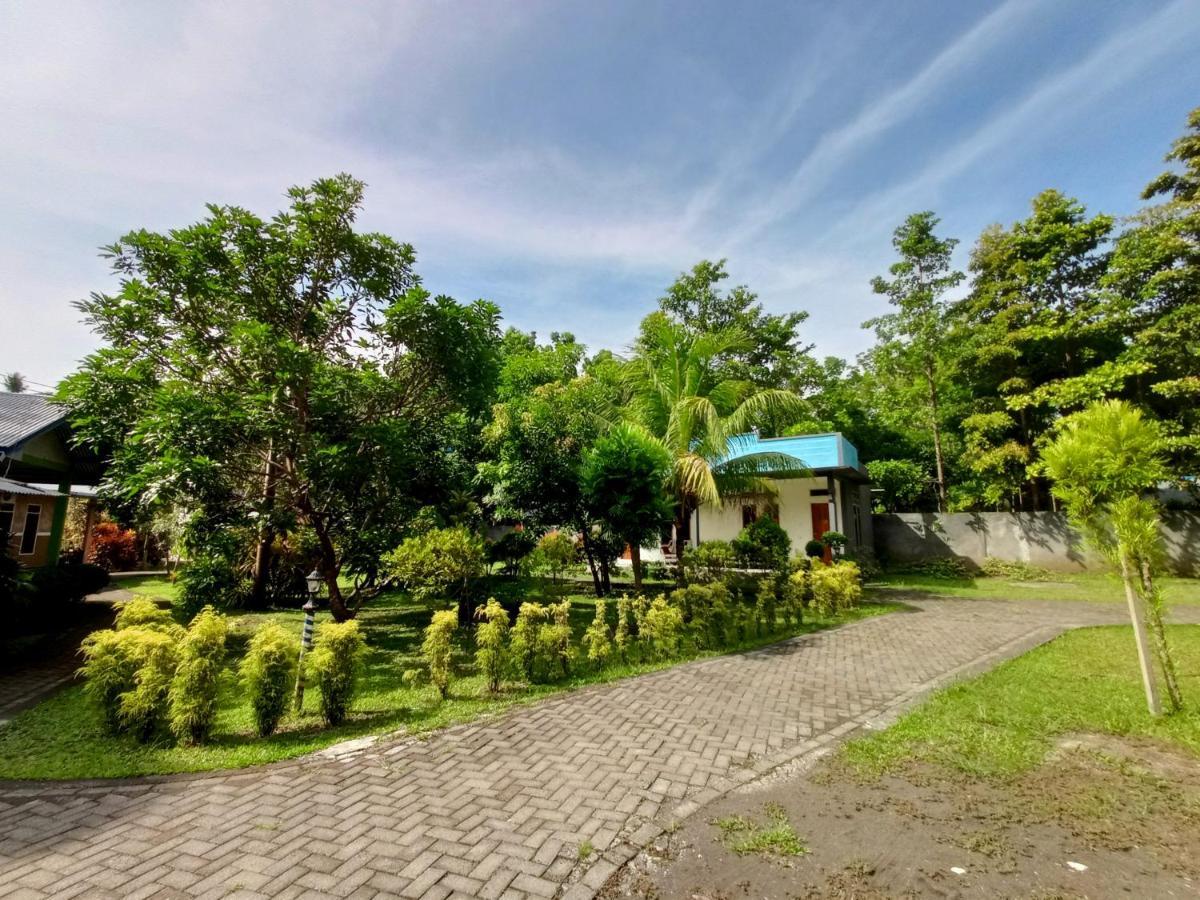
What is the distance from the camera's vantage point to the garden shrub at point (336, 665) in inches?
203

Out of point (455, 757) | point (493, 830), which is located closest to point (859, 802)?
point (493, 830)

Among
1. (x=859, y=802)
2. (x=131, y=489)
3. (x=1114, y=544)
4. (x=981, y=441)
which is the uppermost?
(x=981, y=441)

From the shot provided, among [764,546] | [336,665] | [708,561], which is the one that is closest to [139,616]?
[336,665]

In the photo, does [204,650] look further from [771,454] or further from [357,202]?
[771,454]

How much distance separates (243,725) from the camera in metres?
5.30

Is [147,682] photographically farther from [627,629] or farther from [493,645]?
[627,629]

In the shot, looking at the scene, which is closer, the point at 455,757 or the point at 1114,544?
the point at 455,757

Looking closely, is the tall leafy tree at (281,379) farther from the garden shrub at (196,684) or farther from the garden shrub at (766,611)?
the garden shrub at (766,611)

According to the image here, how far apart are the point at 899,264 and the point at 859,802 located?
2473 centimetres

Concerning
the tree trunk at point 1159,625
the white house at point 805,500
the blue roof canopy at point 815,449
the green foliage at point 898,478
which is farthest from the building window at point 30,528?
the green foliage at point 898,478

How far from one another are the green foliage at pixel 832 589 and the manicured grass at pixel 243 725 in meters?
4.43

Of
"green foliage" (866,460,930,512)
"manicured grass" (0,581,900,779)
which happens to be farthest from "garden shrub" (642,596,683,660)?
"green foliage" (866,460,930,512)

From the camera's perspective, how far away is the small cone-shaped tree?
525 cm

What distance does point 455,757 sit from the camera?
4551 mm
